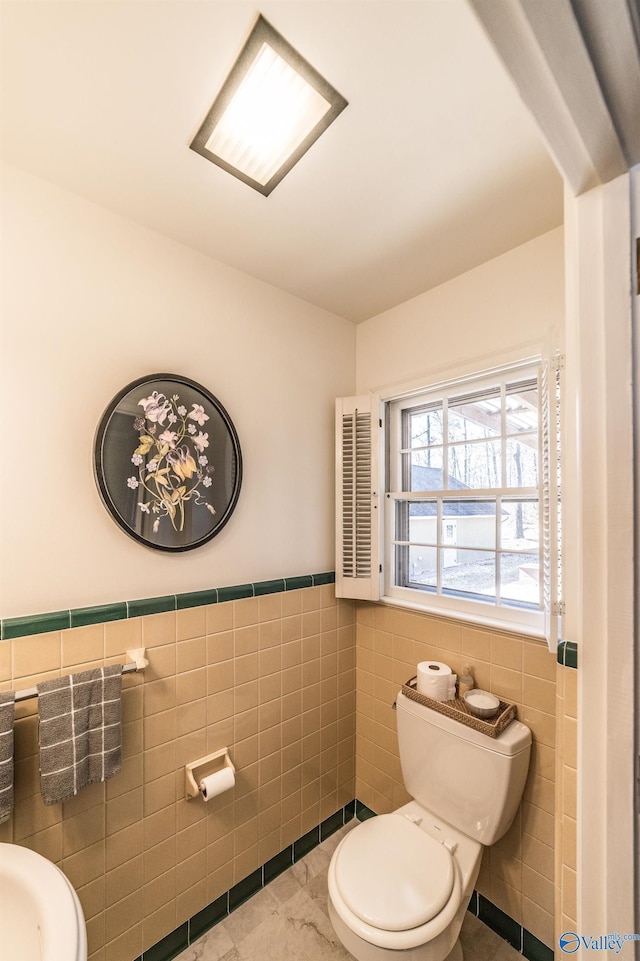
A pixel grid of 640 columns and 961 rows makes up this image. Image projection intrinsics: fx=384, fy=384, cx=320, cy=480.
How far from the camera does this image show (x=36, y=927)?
29.6 inches

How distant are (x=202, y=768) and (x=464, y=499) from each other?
1.48 m

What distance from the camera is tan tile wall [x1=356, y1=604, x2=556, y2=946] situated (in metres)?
1.30

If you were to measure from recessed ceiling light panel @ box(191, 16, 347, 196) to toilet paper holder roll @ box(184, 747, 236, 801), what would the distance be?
196cm

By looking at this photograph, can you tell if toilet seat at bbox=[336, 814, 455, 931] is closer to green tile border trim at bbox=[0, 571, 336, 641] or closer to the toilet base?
the toilet base

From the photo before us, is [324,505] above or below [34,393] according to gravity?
below

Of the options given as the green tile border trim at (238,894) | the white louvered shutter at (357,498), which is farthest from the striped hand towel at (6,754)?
the white louvered shutter at (357,498)

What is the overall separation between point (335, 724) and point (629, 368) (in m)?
1.90

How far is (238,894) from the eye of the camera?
1500 millimetres

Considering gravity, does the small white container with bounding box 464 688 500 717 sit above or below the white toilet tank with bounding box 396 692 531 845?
above

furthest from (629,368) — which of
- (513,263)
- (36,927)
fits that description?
(36,927)

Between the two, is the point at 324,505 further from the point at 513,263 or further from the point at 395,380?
the point at 513,263

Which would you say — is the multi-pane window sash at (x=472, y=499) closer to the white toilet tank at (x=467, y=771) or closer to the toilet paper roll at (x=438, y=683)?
the toilet paper roll at (x=438, y=683)

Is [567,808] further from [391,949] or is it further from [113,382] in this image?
[113,382]

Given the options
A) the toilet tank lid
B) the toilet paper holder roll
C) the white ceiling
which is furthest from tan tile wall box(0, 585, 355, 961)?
the white ceiling
